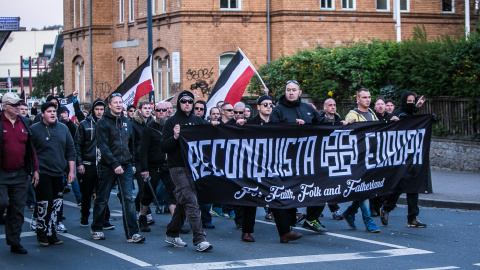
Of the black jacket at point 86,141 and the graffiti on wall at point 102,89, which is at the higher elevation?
the graffiti on wall at point 102,89

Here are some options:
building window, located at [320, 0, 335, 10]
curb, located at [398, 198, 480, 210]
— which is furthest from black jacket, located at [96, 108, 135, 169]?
building window, located at [320, 0, 335, 10]

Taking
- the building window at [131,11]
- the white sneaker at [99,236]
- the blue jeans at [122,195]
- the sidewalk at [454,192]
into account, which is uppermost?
the building window at [131,11]

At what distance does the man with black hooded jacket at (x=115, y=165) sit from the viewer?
1022 cm

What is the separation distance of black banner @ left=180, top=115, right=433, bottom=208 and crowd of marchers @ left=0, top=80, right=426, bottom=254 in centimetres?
16

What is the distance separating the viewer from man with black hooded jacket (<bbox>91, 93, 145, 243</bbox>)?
33.5ft

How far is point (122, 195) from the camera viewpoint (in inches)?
405

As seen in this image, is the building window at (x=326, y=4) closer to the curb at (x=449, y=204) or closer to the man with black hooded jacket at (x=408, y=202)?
the curb at (x=449, y=204)

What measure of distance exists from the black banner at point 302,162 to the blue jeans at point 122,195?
1.00 metres

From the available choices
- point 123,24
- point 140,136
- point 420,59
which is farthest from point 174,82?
point 140,136

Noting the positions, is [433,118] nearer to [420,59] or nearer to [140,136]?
[140,136]

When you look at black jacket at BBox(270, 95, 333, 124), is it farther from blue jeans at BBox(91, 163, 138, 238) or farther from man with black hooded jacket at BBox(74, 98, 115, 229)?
man with black hooded jacket at BBox(74, 98, 115, 229)

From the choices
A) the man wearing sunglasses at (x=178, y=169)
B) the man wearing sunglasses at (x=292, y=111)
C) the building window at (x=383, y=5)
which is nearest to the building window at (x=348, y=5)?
the building window at (x=383, y=5)

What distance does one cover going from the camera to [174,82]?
3080 centimetres

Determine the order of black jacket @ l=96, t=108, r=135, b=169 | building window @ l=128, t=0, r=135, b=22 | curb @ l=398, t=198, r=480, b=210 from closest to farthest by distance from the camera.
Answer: black jacket @ l=96, t=108, r=135, b=169 < curb @ l=398, t=198, r=480, b=210 < building window @ l=128, t=0, r=135, b=22
